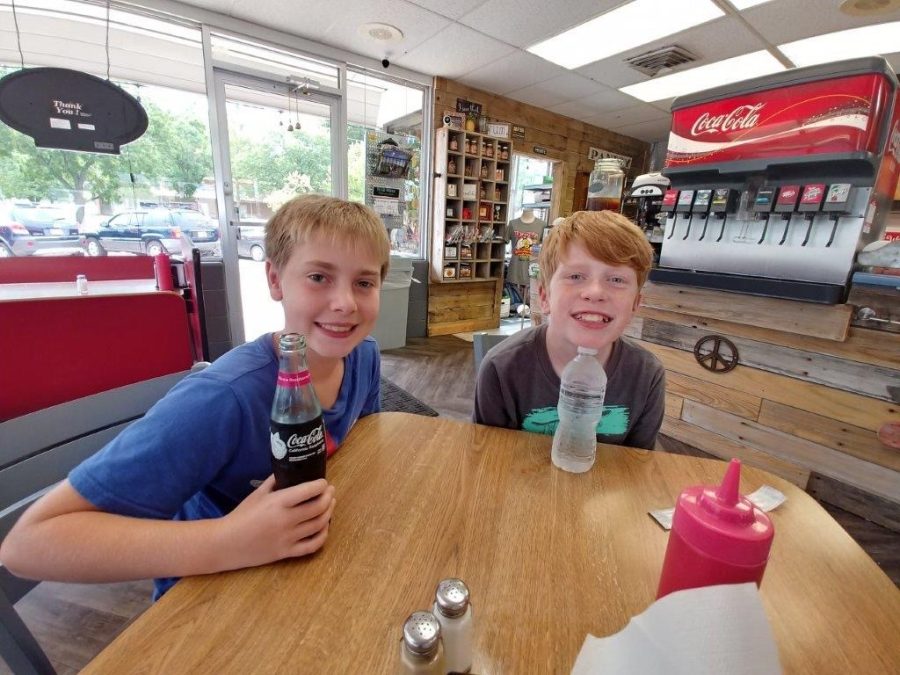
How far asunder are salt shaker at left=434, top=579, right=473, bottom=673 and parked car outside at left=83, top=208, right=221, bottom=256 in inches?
142

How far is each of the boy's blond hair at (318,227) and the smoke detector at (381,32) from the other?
3.14m

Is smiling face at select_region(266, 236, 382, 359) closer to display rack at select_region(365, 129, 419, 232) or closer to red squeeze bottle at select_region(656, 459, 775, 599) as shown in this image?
red squeeze bottle at select_region(656, 459, 775, 599)

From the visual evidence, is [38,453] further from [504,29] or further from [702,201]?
[504,29]

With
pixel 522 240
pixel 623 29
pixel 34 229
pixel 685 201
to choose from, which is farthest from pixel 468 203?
pixel 34 229

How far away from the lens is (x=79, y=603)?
1277 mm

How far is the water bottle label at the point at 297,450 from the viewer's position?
0.54 metres

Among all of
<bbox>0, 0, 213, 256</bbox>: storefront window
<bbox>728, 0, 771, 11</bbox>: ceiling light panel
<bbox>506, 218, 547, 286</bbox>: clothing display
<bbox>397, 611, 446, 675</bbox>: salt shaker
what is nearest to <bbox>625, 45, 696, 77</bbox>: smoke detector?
<bbox>728, 0, 771, 11</bbox>: ceiling light panel

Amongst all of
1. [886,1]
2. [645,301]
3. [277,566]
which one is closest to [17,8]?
[277,566]

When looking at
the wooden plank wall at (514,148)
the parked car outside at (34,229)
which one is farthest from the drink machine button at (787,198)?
the parked car outside at (34,229)

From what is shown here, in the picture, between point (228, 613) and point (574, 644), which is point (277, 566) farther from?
point (574, 644)

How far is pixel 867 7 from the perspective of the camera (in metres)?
2.67

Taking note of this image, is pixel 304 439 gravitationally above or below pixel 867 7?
below

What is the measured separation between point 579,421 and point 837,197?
1.77m

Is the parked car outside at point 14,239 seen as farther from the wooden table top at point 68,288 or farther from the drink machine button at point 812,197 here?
the drink machine button at point 812,197
